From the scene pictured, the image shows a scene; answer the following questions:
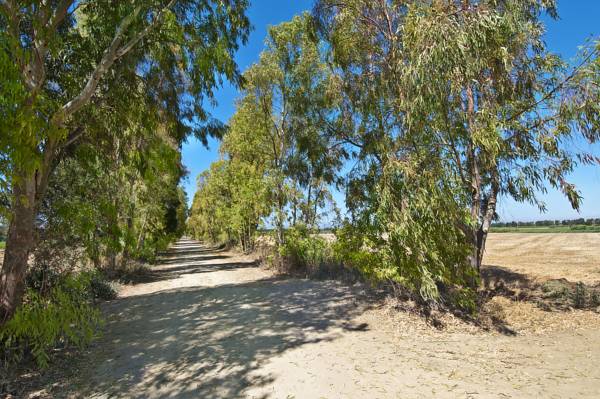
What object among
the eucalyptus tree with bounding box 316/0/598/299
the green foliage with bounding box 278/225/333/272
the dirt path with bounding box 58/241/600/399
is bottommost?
the dirt path with bounding box 58/241/600/399

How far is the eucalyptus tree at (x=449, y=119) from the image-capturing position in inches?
257

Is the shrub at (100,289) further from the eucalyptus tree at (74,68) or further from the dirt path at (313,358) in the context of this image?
the eucalyptus tree at (74,68)

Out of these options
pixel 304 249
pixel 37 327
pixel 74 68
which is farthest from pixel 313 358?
pixel 304 249

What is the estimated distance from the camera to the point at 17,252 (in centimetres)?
497

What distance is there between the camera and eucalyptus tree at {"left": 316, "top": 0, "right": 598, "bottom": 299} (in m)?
6.52

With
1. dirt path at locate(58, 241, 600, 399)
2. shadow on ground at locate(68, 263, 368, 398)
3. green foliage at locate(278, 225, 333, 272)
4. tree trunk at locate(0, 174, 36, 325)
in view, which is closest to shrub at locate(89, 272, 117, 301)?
shadow on ground at locate(68, 263, 368, 398)

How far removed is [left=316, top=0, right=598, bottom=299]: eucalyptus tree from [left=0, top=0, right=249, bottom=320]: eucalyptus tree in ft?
10.7

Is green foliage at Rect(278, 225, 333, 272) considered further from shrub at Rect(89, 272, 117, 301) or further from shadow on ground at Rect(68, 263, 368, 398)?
shrub at Rect(89, 272, 117, 301)

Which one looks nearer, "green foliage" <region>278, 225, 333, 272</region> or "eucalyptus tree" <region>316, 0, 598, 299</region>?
"eucalyptus tree" <region>316, 0, 598, 299</region>

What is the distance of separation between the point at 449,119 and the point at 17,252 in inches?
311

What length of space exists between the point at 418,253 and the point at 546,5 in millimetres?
5613

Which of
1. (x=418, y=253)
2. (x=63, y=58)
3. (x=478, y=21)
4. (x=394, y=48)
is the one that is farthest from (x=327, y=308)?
(x=63, y=58)

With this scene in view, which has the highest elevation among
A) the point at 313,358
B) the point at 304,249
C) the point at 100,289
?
the point at 304,249

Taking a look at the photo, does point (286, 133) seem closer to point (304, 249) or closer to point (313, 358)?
point (304, 249)
